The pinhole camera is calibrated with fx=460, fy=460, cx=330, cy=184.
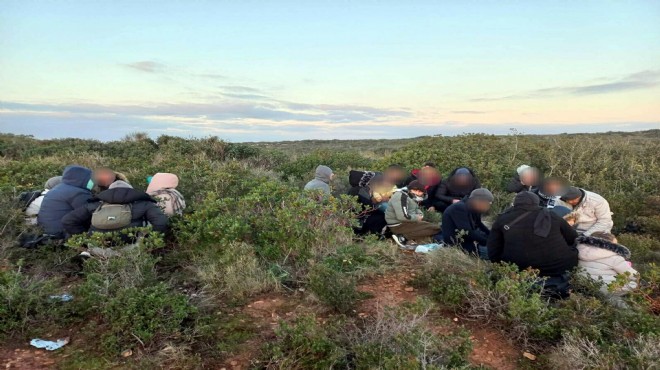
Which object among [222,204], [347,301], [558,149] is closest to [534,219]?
[347,301]

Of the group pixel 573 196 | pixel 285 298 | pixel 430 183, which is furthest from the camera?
pixel 430 183

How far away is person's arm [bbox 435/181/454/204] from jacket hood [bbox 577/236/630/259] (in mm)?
3622

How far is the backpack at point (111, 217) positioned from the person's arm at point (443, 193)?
17.4ft

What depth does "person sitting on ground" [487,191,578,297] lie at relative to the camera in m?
4.27

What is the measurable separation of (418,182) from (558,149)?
6255mm

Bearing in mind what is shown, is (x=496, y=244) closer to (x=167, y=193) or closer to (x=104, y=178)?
(x=167, y=193)

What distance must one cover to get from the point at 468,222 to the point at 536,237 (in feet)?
4.91

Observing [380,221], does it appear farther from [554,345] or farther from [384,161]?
[384,161]

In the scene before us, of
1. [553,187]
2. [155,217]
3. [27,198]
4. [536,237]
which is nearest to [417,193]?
[553,187]

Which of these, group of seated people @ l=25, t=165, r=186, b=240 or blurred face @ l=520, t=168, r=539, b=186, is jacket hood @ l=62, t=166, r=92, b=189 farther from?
blurred face @ l=520, t=168, r=539, b=186

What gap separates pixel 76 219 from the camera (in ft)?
16.2

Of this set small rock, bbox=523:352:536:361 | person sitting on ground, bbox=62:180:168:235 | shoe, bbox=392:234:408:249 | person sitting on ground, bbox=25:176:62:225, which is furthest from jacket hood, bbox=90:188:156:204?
small rock, bbox=523:352:536:361

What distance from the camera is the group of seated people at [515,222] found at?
4.31 meters

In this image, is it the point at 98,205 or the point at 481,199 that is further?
the point at 481,199
